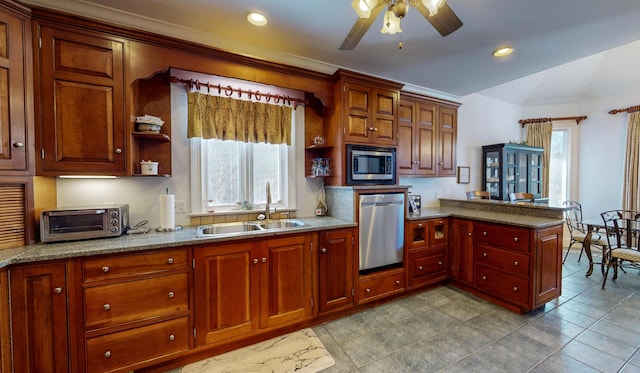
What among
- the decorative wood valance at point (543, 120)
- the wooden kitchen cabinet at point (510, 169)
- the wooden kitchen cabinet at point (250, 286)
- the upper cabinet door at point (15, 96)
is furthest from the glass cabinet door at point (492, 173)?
the upper cabinet door at point (15, 96)

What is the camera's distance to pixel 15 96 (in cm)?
159

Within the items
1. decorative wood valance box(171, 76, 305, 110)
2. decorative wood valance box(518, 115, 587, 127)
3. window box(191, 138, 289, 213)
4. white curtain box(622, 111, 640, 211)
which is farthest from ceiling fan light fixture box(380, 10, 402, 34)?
white curtain box(622, 111, 640, 211)

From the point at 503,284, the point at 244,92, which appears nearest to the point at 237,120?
the point at 244,92

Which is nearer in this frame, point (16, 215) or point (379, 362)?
point (16, 215)

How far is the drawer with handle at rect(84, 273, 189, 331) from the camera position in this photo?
1599 millimetres

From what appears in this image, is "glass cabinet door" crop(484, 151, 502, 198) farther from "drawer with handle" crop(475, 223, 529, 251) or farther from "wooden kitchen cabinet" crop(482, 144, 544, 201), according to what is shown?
"drawer with handle" crop(475, 223, 529, 251)

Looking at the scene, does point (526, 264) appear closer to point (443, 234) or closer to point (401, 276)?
point (443, 234)

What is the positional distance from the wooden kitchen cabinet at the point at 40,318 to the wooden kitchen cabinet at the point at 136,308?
110mm

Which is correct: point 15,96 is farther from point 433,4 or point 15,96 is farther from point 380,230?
point 380,230

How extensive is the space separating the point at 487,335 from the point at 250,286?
6.97 ft

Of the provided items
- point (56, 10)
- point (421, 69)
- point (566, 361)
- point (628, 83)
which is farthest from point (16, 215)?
point (628, 83)

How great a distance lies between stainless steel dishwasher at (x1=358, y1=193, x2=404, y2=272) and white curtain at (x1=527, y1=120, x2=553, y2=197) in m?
4.24

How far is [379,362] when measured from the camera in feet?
6.19

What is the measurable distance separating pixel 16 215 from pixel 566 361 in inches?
159
